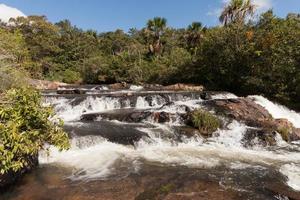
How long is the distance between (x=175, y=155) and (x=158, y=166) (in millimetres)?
1407

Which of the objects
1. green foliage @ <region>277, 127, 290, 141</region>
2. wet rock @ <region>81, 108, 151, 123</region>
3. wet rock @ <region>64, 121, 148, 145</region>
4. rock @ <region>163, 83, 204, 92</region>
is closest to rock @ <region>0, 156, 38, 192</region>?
wet rock @ <region>64, 121, 148, 145</region>

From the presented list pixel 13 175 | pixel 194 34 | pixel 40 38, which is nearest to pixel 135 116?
pixel 13 175

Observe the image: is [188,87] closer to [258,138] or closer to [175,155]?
[258,138]

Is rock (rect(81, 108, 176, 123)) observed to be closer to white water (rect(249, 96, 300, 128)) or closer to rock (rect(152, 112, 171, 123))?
rock (rect(152, 112, 171, 123))

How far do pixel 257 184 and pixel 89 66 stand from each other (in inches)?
1214

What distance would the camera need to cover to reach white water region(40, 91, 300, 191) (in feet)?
30.3

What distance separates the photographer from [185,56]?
30.5 meters

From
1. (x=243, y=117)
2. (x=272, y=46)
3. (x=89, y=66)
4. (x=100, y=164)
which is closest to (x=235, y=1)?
(x=272, y=46)

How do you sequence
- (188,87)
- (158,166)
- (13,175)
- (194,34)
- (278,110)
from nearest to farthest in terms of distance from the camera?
(13,175) → (158,166) → (278,110) → (188,87) → (194,34)

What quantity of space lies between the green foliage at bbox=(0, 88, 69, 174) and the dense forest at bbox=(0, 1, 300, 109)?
5.58 m

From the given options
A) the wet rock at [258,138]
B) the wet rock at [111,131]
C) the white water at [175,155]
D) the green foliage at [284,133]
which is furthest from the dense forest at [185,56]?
the wet rock at [258,138]

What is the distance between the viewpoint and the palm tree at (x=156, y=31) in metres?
39.1

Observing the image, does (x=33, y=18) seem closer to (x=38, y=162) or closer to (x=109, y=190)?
(x=38, y=162)

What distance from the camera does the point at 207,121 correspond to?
43.2 ft
